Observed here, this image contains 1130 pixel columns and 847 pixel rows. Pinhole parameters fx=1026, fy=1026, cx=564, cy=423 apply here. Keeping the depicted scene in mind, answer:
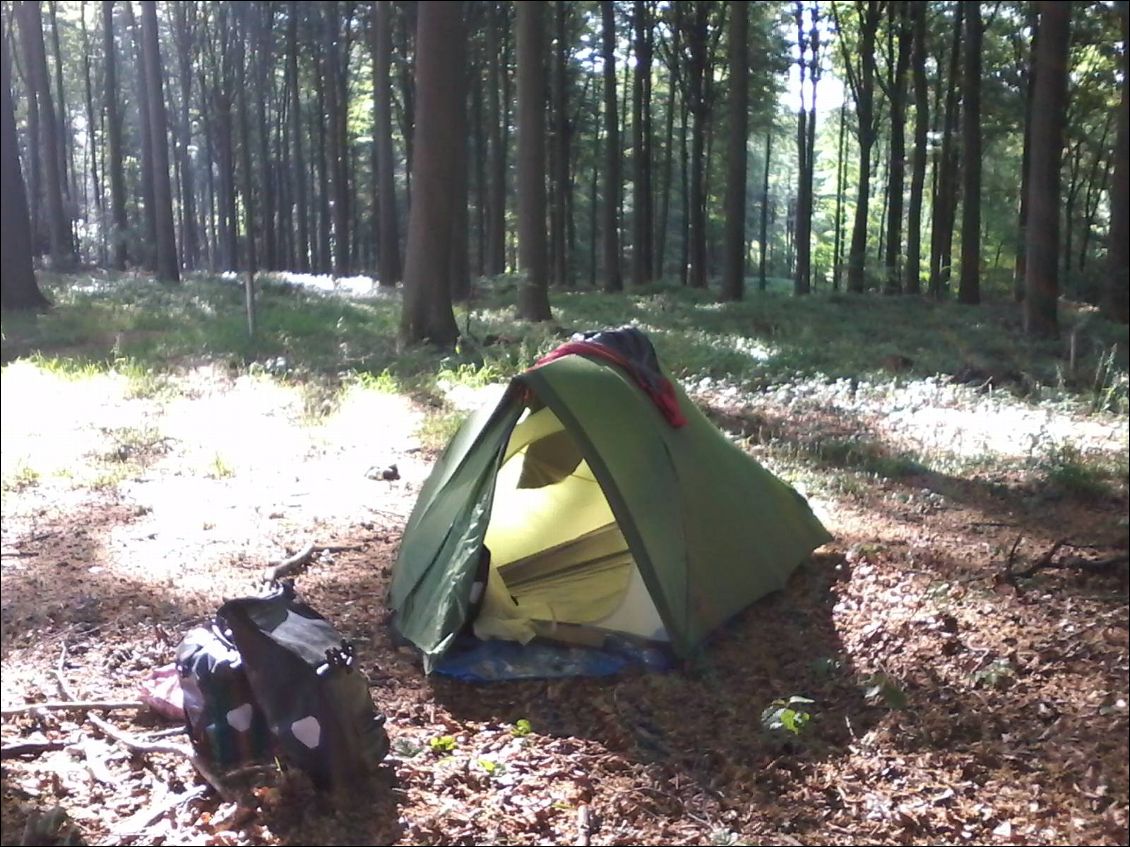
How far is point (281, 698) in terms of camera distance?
3.46m

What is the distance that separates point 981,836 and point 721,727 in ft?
3.69

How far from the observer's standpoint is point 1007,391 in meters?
9.66

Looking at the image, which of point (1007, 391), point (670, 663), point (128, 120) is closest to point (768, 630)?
point (670, 663)

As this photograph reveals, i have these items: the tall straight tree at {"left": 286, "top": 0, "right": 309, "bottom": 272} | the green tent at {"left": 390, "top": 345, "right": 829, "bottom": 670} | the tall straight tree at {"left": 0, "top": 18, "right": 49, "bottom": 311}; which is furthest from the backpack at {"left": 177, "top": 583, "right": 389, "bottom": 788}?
the tall straight tree at {"left": 286, "top": 0, "right": 309, "bottom": 272}

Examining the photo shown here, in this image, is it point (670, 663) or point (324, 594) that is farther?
point (324, 594)

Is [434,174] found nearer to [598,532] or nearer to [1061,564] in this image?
[598,532]

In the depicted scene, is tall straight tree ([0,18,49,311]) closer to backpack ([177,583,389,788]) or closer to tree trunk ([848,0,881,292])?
backpack ([177,583,389,788])

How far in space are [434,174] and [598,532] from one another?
23.9ft

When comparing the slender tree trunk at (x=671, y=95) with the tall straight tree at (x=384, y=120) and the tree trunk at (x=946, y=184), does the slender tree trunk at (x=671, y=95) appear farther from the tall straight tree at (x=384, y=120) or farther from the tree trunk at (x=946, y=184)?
the tall straight tree at (x=384, y=120)

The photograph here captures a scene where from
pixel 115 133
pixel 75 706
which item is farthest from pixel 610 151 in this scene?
pixel 75 706

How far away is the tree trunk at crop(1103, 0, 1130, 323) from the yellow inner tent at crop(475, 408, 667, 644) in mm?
11857

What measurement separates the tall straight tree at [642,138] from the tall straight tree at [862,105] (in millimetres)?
5223

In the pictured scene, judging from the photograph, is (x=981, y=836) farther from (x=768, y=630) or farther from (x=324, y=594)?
(x=324, y=594)

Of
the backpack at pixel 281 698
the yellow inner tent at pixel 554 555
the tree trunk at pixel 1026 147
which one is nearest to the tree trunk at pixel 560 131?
the tree trunk at pixel 1026 147
